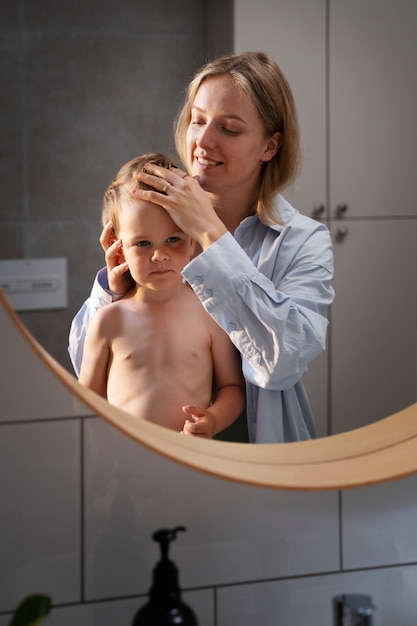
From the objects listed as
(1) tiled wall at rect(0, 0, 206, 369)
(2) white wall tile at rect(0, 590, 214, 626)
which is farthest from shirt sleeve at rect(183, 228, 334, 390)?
(2) white wall tile at rect(0, 590, 214, 626)

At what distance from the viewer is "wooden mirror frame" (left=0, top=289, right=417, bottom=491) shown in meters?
0.59

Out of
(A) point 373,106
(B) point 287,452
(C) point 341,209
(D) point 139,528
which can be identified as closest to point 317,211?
(C) point 341,209

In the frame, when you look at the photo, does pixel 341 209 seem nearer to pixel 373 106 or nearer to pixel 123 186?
pixel 373 106

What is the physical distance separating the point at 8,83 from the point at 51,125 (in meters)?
0.05

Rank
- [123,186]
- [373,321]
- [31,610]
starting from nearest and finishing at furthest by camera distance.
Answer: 1. [31,610]
2. [123,186]
3. [373,321]

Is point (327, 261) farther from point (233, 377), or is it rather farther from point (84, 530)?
point (84, 530)

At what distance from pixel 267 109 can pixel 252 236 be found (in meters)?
0.13

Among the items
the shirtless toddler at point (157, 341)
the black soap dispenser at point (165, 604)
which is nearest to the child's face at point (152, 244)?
the shirtless toddler at point (157, 341)

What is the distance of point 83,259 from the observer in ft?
2.05

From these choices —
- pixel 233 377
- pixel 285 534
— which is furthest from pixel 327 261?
pixel 285 534

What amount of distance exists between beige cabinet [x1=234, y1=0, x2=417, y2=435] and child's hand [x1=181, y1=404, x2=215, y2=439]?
117 mm

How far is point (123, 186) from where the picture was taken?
637mm

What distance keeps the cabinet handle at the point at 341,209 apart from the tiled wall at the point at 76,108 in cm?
19

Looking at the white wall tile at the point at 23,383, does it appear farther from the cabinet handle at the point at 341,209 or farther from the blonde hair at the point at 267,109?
the cabinet handle at the point at 341,209
